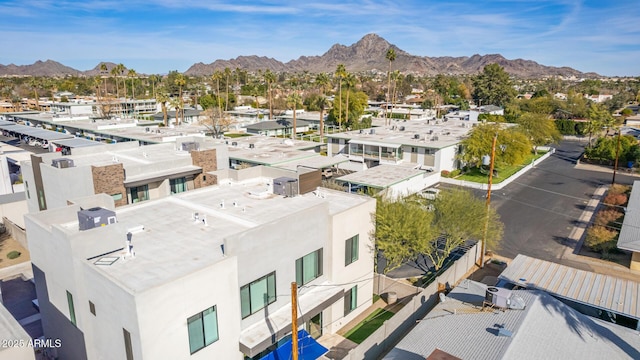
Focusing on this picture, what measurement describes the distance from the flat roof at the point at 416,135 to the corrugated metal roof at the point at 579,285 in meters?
30.7

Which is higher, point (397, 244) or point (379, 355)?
point (397, 244)

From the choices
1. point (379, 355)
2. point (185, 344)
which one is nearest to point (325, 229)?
point (379, 355)

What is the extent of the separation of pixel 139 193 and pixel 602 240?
3819 centimetres

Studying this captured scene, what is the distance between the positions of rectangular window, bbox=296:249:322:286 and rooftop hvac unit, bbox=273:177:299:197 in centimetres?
548

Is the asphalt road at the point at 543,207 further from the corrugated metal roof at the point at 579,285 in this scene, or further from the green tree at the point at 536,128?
the corrugated metal roof at the point at 579,285

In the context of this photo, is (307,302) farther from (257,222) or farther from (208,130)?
(208,130)

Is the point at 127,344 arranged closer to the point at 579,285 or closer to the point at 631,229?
the point at 579,285

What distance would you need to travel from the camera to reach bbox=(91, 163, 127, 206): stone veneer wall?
28.5m

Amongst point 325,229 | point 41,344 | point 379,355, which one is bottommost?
point 379,355

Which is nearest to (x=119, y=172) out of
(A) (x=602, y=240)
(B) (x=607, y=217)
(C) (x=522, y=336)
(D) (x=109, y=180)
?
(D) (x=109, y=180)

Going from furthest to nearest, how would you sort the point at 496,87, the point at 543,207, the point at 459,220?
the point at 496,87 → the point at 543,207 → the point at 459,220

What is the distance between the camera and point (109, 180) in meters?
29.0

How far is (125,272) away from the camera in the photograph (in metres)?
16.2

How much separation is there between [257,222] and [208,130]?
204 ft
